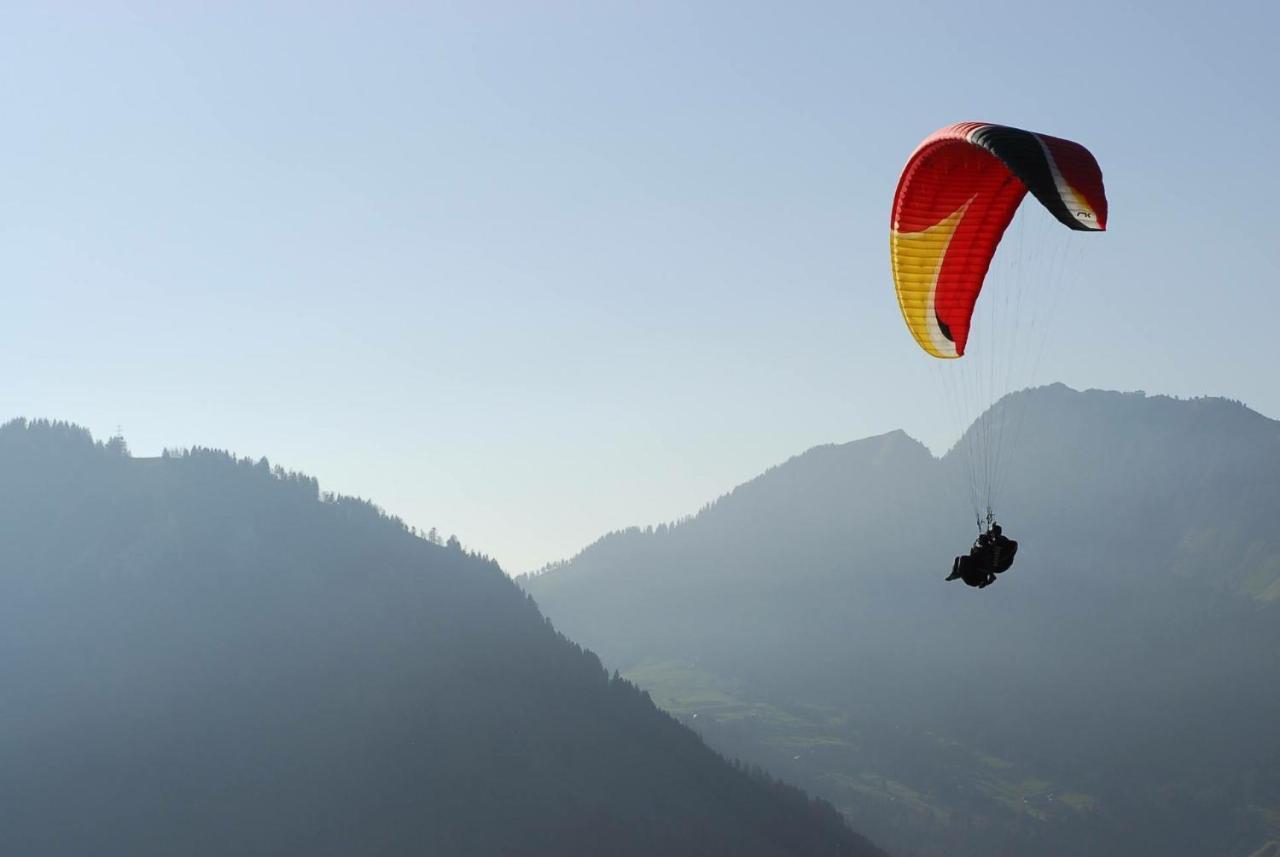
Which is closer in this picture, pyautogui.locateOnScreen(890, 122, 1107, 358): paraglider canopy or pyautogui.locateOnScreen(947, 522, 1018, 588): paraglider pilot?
pyautogui.locateOnScreen(947, 522, 1018, 588): paraglider pilot

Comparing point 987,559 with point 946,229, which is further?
point 946,229

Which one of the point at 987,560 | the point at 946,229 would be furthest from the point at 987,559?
the point at 946,229

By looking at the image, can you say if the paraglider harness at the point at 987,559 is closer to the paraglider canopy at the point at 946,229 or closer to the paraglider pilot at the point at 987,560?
the paraglider pilot at the point at 987,560

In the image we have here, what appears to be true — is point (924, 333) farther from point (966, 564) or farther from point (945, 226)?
point (966, 564)

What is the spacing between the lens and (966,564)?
43156mm

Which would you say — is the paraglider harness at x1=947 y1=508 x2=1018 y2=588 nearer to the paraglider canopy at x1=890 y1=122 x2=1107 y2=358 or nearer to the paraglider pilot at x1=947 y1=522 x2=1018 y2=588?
Answer: the paraglider pilot at x1=947 y1=522 x2=1018 y2=588

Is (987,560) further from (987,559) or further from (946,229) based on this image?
(946,229)

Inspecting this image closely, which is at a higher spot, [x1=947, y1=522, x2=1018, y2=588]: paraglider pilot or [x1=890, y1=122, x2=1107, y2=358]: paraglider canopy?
Answer: [x1=890, y1=122, x2=1107, y2=358]: paraglider canopy

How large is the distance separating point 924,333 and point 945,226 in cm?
385

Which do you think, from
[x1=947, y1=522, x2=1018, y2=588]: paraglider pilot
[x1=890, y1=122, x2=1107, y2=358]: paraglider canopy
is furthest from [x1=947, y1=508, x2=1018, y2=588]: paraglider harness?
[x1=890, y1=122, x2=1107, y2=358]: paraglider canopy

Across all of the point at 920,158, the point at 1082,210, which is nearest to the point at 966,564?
the point at 1082,210

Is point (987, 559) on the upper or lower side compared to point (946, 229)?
lower

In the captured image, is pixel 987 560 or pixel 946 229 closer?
pixel 987 560

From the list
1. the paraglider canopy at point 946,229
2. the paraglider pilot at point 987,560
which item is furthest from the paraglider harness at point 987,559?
the paraglider canopy at point 946,229
